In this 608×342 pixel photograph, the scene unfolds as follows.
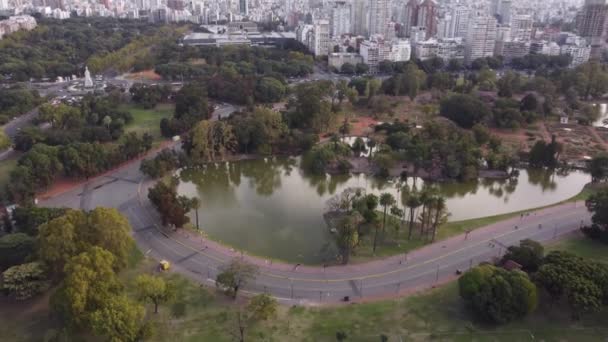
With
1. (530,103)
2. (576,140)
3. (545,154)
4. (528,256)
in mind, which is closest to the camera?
(528,256)

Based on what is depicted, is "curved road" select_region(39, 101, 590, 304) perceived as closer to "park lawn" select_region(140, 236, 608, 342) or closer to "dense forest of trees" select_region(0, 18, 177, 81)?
"park lawn" select_region(140, 236, 608, 342)

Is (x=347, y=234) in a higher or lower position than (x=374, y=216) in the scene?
lower

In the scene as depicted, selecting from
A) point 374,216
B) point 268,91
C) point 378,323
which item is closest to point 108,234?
point 378,323

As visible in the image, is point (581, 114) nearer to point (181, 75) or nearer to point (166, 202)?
point (166, 202)

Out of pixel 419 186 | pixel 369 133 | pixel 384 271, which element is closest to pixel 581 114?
pixel 369 133

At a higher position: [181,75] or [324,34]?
[324,34]

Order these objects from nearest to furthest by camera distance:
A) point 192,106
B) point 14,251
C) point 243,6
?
1. point 14,251
2. point 192,106
3. point 243,6

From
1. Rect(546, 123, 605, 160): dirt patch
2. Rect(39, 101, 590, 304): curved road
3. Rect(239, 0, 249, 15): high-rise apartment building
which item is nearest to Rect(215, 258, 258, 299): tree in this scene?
Rect(39, 101, 590, 304): curved road

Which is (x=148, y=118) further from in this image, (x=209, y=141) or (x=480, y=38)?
(x=480, y=38)
